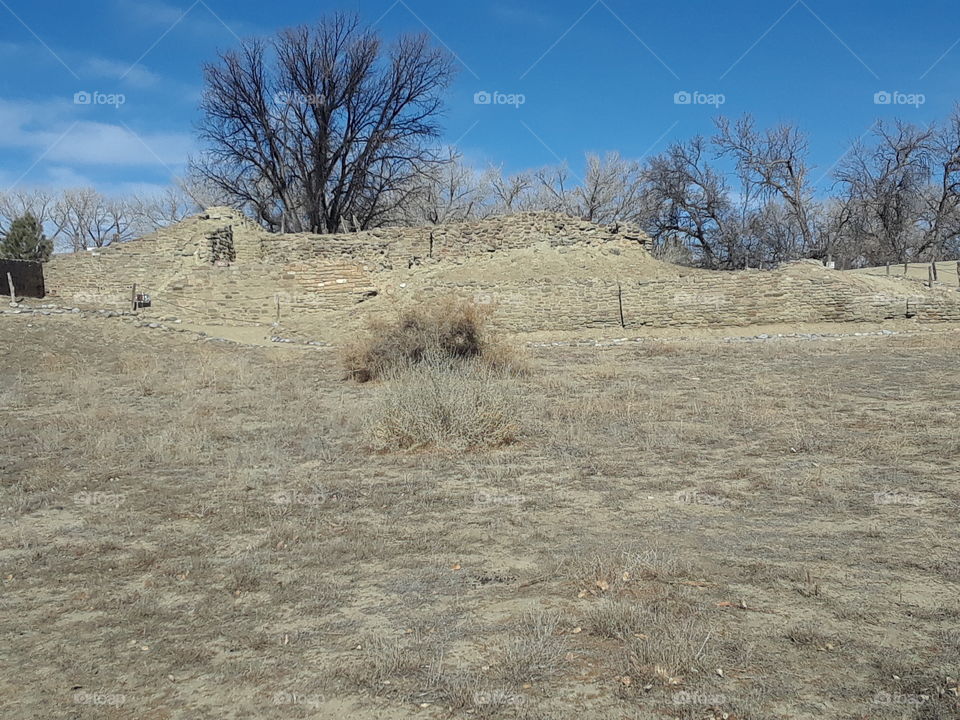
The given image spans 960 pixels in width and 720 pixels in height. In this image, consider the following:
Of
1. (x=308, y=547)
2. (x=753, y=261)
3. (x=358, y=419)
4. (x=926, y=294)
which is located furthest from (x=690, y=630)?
(x=753, y=261)

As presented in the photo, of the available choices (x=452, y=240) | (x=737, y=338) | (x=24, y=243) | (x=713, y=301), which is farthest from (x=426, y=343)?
(x=24, y=243)

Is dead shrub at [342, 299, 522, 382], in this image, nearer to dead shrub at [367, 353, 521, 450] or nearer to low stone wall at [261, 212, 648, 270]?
dead shrub at [367, 353, 521, 450]

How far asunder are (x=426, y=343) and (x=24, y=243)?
36499mm

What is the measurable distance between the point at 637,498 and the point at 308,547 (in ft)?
7.46

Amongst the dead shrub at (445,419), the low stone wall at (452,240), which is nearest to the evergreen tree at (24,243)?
the low stone wall at (452,240)

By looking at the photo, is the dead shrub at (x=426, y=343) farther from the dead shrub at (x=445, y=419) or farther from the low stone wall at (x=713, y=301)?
the low stone wall at (x=713, y=301)

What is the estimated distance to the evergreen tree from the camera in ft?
124

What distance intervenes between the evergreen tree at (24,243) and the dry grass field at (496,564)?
35.5m

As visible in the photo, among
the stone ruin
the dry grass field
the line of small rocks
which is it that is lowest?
the dry grass field

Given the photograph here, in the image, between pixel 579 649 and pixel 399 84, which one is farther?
pixel 399 84

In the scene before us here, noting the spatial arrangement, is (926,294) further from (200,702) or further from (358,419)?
(200,702)

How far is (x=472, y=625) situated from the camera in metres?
3.20

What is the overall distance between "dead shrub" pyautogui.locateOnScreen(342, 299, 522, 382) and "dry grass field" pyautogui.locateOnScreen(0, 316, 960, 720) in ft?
11.0

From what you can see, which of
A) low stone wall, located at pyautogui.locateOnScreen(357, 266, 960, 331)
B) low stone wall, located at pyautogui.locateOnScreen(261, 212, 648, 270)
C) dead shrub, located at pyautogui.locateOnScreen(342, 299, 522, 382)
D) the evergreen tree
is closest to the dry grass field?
dead shrub, located at pyautogui.locateOnScreen(342, 299, 522, 382)
